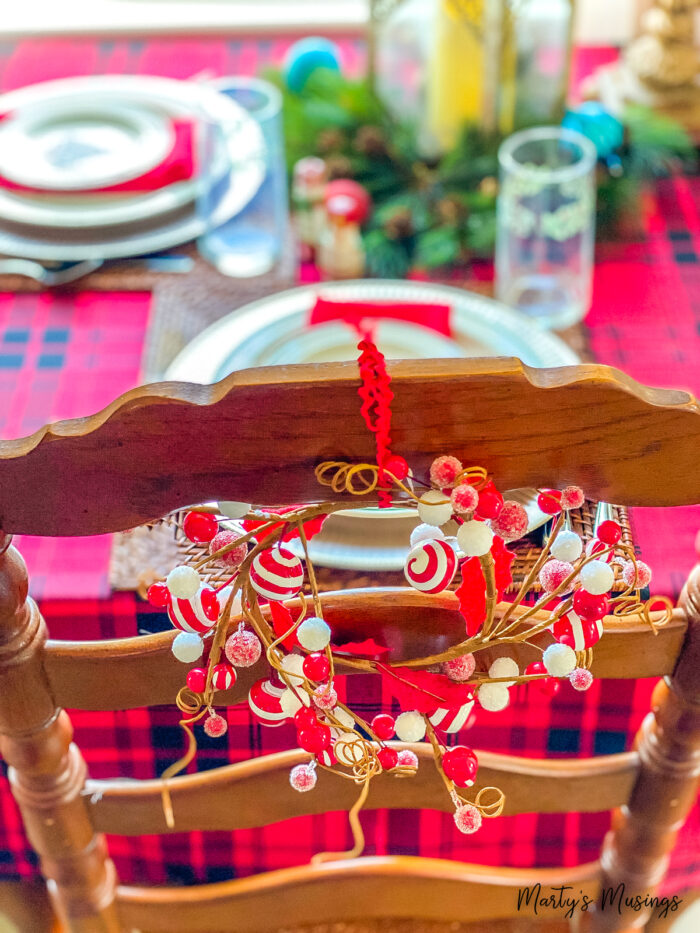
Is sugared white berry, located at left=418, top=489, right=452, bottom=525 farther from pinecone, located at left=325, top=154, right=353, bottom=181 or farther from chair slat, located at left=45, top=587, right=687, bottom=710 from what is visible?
pinecone, located at left=325, top=154, right=353, bottom=181

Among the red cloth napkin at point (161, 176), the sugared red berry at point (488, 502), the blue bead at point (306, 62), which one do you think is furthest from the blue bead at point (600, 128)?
the sugared red berry at point (488, 502)

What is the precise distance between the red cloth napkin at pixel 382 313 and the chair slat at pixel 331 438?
428mm

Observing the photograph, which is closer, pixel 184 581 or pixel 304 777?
pixel 184 581

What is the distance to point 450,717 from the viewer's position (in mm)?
660

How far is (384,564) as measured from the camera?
0.79 metres

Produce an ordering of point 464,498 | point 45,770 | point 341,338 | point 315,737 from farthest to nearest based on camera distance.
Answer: point 341,338 → point 45,770 → point 315,737 → point 464,498

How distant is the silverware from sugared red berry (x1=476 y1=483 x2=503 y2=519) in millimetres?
722

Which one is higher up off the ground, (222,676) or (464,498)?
(464,498)

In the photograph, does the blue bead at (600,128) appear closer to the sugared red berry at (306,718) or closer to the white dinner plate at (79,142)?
the white dinner plate at (79,142)

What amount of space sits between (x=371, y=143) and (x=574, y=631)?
0.77 metres

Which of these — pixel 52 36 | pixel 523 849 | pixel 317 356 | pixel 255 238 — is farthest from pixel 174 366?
pixel 52 36

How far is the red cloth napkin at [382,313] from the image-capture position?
3.20ft

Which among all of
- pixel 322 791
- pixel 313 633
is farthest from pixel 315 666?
pixel 322 791

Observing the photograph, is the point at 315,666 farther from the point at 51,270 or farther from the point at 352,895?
the point at 51,270
